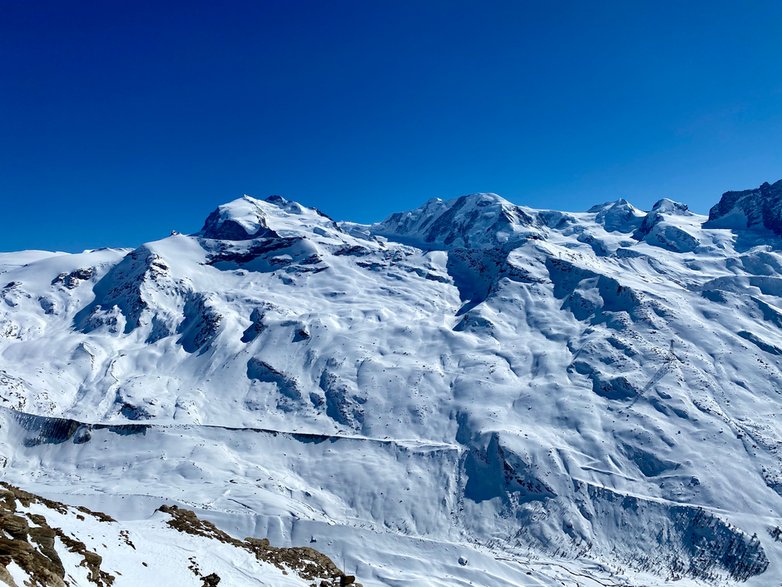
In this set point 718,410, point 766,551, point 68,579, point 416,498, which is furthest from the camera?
point 718,410

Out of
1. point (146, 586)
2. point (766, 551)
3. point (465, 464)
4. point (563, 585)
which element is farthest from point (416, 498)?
point (146, 586)

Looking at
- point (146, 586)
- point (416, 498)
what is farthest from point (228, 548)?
point (416, 498)

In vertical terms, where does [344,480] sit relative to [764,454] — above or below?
below

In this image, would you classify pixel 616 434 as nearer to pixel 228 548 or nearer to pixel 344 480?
pixel 344 480

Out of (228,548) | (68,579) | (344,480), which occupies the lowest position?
(344,480)

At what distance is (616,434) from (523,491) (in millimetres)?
37764

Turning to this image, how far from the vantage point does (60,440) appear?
16888 cm

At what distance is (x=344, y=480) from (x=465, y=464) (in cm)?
3562

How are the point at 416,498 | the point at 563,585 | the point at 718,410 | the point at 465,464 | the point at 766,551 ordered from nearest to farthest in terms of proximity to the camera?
the point at 563,585
the point at 766,551
the point at 416,498
the point at 465,464
the point at 718,410

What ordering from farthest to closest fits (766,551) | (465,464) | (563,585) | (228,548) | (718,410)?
1. (718,410)
2. (465,464)
3. (766,551)
4. (563,585)
5. (228,548)

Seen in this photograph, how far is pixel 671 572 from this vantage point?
437ft

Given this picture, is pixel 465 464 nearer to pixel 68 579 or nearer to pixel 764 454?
pixel 764 454

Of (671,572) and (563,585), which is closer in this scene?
(563,585)

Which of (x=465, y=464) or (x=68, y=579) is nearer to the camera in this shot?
(x=68, y=579)
